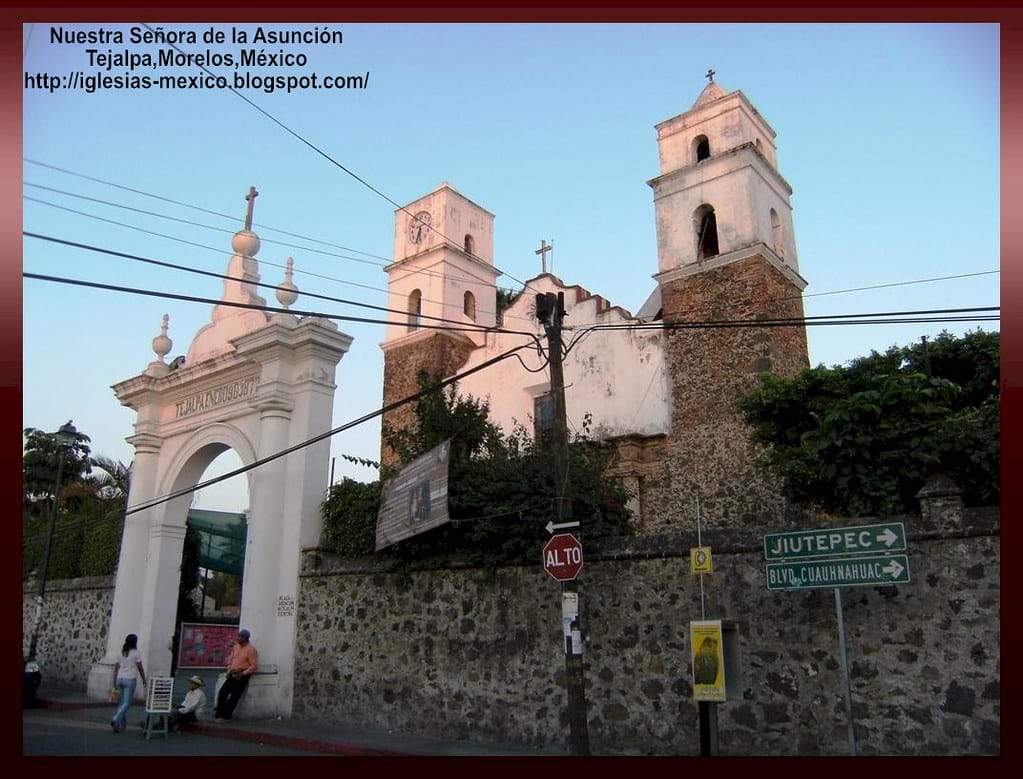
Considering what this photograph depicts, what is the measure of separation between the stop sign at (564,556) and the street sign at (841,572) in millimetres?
1945

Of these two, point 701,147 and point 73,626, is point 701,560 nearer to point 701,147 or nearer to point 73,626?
point 73,626

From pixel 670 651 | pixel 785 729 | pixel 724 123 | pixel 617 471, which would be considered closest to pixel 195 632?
pixel 617 471

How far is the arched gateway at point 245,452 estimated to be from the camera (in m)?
14.0

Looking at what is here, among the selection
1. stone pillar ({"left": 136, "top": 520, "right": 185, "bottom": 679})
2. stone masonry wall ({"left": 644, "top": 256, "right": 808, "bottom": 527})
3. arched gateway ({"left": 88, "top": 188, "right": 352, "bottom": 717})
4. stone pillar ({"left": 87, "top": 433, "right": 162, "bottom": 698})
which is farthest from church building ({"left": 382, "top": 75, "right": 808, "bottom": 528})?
stone pillar ({"left": 136, "top": 520, "right": 185, "bottom": 679})

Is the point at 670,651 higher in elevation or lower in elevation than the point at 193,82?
lower

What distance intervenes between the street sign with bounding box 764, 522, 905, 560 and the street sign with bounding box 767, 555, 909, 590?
0.07 meters

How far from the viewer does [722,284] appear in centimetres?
2052

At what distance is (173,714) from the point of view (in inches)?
483

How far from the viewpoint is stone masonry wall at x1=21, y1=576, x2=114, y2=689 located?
18641mm

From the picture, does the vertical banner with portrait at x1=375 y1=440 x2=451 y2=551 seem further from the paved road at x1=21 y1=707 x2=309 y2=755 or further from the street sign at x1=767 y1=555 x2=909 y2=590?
the street sign at x1=767 y1=555 x2=909 y2=590

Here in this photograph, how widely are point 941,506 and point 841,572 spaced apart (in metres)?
1.64

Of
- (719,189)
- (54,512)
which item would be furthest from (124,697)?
(719,189)
